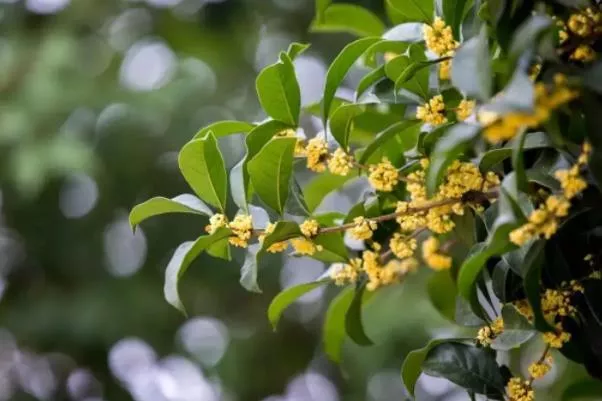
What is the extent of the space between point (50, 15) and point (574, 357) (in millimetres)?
2163

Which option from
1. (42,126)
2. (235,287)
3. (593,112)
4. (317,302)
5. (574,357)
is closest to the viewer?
(593,112)

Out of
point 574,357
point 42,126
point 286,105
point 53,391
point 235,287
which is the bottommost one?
point 53,391

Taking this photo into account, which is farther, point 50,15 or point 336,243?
point 50,15

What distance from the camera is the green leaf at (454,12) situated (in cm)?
61

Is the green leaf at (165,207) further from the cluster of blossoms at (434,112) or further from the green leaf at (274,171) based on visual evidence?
the cluster of blossoms at (434,112)

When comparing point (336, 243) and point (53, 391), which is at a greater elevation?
point (336, 243)

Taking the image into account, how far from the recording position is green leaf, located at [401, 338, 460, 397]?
632 millimetres

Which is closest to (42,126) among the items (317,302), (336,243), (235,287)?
(235,287)

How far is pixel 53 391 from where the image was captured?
2.33 m

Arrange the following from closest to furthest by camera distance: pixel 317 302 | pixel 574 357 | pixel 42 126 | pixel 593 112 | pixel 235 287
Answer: pixel 593 112
pixel 574 357
pixel 42 126
pixel 235 287
pixel 317 302

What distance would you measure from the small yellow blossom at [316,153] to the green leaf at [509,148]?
0.11m

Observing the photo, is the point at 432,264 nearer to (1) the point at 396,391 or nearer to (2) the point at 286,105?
(2) the point at 286,105

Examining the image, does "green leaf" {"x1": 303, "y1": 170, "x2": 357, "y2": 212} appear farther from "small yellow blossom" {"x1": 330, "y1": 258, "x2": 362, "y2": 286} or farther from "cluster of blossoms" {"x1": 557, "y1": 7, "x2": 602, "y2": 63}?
"cluster of blossoms" {"x1": 557, "y1": 7, "x2": 602, "y2": 63}

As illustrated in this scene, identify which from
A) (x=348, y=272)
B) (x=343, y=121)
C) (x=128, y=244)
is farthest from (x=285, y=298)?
(x=128, y=244)
